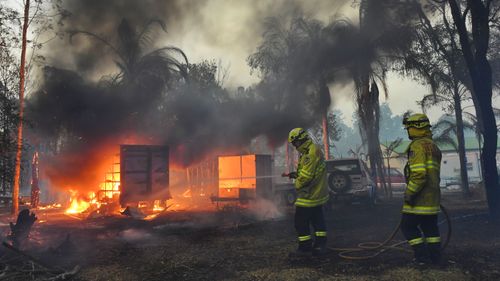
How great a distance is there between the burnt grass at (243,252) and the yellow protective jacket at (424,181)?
Result: 2.47 ft

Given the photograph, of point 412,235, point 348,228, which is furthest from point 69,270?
point 348,228

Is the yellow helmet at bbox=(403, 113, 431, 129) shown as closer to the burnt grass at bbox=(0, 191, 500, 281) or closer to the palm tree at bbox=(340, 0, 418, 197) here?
the burnt grass at bbox=(0, 191, 500, 281)

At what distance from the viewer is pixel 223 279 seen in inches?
170

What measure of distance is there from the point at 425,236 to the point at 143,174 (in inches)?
424

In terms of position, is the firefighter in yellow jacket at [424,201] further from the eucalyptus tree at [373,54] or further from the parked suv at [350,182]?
the eucalyptus tree at [373,54]

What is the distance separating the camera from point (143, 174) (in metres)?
13.2

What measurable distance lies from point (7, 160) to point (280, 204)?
30.2 ft

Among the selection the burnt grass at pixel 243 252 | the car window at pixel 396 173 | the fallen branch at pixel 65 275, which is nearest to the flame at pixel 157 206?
the burnt grass at pixel 243 252

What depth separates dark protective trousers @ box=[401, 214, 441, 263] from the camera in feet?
→ 14.6

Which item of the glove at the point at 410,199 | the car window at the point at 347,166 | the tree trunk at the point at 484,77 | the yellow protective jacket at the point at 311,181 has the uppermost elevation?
the tree trunk at the point at 484,77

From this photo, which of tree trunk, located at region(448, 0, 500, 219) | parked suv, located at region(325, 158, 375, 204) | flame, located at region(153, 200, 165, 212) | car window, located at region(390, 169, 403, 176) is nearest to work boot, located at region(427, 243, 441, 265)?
tree trunk, located at region(448, 0, 500, 219)

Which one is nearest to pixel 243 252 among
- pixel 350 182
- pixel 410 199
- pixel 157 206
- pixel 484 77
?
pixel 410 199

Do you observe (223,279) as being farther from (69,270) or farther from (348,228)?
(348,228)

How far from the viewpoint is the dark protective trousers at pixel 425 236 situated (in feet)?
14.6
